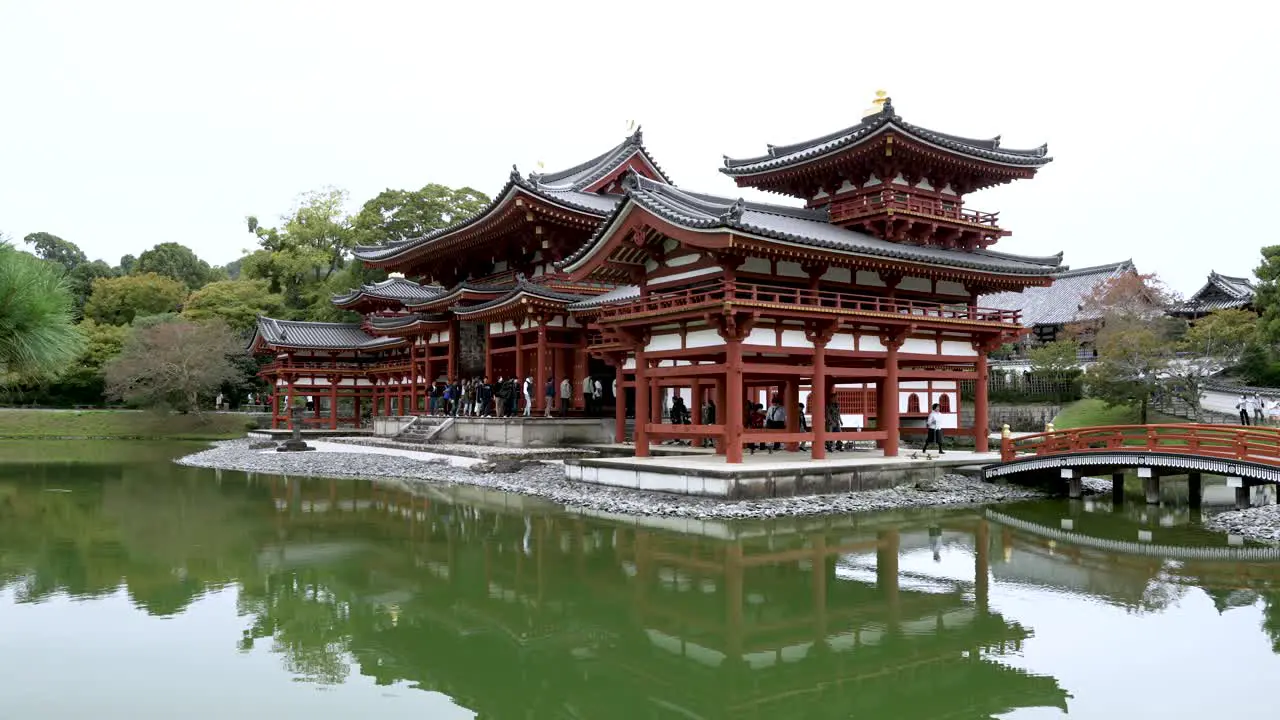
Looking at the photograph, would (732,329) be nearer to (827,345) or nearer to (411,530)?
(827,345)

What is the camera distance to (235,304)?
54844 millimetres

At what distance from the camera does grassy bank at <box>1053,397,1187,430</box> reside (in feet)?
110

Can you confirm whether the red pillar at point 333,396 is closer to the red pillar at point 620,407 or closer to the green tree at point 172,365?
the green tree at point 172,365

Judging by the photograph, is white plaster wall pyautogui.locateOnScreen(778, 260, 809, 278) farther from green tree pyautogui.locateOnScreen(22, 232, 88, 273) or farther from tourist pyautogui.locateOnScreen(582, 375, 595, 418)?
green tree pyautogui.locateOnScreen(22, 232, 88, 273)

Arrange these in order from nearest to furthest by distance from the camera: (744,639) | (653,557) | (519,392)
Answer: (744,639) < (653,557) < (519,392)

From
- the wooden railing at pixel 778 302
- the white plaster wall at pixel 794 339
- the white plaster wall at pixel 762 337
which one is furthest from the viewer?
the white plaster wall at pixel 794 339

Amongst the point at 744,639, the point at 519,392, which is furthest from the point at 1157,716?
the point at 519,392

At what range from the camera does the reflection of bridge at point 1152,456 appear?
55.2 feet

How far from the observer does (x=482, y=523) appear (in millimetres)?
16547

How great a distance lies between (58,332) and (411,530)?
1059cm

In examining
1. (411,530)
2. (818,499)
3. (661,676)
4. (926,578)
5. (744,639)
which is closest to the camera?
(661,676)

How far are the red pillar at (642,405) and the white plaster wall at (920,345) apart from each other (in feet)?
Answer: 20.8

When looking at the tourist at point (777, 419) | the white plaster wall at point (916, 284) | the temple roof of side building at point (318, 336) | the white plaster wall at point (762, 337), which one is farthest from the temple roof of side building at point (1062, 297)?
the temple roof of side building at point (318, 336)

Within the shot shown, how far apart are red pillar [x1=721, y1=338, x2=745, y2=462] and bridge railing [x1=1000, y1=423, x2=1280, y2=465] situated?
7.11 m
